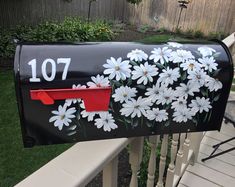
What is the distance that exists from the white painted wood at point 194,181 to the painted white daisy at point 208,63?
130cm

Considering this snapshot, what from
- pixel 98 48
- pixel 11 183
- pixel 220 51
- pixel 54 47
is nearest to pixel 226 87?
pixel 220 51

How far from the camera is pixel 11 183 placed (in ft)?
7.68

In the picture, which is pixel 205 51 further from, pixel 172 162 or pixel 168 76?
pixel 172 162

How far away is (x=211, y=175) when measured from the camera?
6.45 ft

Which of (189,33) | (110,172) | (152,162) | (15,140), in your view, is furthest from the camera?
(189,33)

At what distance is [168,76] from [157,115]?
0.12 meters

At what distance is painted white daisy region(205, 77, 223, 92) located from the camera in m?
0.79

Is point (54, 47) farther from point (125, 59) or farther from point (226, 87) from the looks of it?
point (226, 87)

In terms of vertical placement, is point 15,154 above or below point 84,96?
below

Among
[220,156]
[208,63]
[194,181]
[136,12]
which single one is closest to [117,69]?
[208,63]

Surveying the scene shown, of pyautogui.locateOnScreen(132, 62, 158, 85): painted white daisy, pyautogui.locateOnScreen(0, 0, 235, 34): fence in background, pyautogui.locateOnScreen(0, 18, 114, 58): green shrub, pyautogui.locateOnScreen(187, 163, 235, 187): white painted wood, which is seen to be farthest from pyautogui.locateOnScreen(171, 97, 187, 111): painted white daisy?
pyautogui.locateOnScreen(0, 0, 235, 34): fence in background

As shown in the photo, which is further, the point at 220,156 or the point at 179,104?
the point at 220,156

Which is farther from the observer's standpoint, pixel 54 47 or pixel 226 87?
pixel 226 87

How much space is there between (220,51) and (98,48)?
1.22 feet
